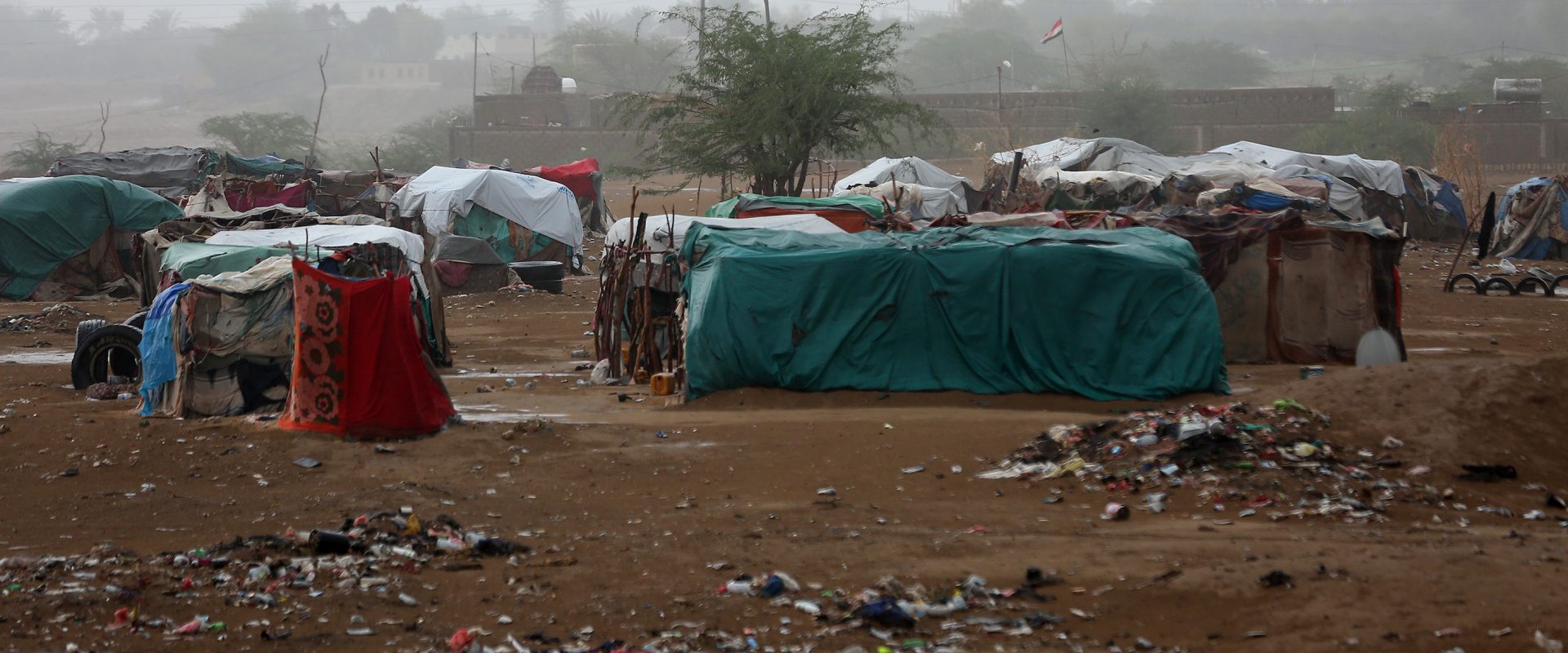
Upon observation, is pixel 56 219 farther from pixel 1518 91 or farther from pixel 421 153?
pixel 1518 91

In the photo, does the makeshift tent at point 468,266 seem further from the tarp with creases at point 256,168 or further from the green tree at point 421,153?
the green tree at point 421,153

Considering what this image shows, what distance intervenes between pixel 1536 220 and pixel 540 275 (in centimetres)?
2061

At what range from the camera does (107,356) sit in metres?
13.5

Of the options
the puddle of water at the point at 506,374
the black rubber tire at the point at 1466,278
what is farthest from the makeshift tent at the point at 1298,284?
the black rubber tire at the point at 1466,278

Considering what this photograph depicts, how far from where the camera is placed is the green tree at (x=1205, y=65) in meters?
87.9

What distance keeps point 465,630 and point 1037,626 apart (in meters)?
2.44

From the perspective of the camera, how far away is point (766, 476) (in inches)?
377

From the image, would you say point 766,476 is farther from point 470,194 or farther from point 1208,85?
point 1208,85

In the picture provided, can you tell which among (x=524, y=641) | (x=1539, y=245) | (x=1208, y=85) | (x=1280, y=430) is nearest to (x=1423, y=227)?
(x=1539, y=245)

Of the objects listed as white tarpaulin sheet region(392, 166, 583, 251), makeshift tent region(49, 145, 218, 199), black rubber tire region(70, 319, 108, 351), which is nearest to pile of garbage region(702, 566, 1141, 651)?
black rubber tire region(70, 319, 108, 351)

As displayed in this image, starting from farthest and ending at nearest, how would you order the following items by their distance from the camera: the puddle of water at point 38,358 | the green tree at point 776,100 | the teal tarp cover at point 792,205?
the green tree at point 776,100
the teal tarp cover at point 792,205
the puddle of water at point 38,358

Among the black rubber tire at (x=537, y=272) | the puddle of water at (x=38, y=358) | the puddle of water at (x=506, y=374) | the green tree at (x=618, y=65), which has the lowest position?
the puddle of water at (x=506, y=374)

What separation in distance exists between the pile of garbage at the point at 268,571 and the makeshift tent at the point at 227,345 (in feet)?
13.0

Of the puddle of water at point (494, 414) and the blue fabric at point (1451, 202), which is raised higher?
the blue fabric at point (1451, 202)
